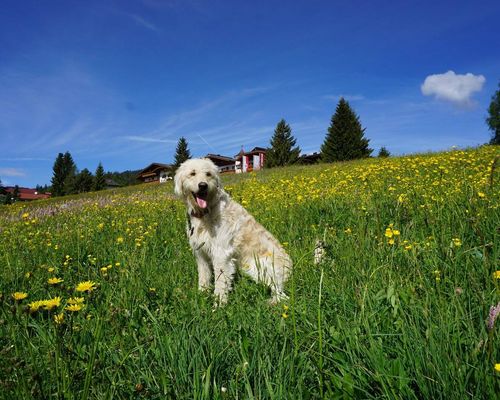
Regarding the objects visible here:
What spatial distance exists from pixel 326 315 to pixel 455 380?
3.33 ft

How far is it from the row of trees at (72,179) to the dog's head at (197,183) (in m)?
86.9

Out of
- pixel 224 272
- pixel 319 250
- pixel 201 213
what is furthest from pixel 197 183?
pixel 319 250

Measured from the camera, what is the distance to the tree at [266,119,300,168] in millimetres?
57562

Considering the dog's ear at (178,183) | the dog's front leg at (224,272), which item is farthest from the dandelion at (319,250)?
the dog's ear at (178,183)

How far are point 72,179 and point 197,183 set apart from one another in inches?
3760

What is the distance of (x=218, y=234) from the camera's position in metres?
4.45

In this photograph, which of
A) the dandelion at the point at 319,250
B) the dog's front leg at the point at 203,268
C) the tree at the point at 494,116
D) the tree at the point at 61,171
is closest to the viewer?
the dandelion at the point at 319,250

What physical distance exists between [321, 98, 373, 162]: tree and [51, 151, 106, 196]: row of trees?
60.6 metres

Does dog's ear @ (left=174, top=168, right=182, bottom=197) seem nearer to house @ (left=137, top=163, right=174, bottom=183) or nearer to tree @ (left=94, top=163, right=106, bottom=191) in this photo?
house @ (left=137, top=163, right=174, bottom=183)

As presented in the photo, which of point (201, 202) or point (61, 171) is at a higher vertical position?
point (61, 171)

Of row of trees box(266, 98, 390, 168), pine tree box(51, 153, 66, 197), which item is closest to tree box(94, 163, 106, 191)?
pine tree box(51, 153, 66, 197)

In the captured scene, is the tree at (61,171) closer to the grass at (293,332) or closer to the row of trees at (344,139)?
the row of trees at (344,139)

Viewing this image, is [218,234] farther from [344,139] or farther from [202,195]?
[344,139]

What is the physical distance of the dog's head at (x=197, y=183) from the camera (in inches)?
182
